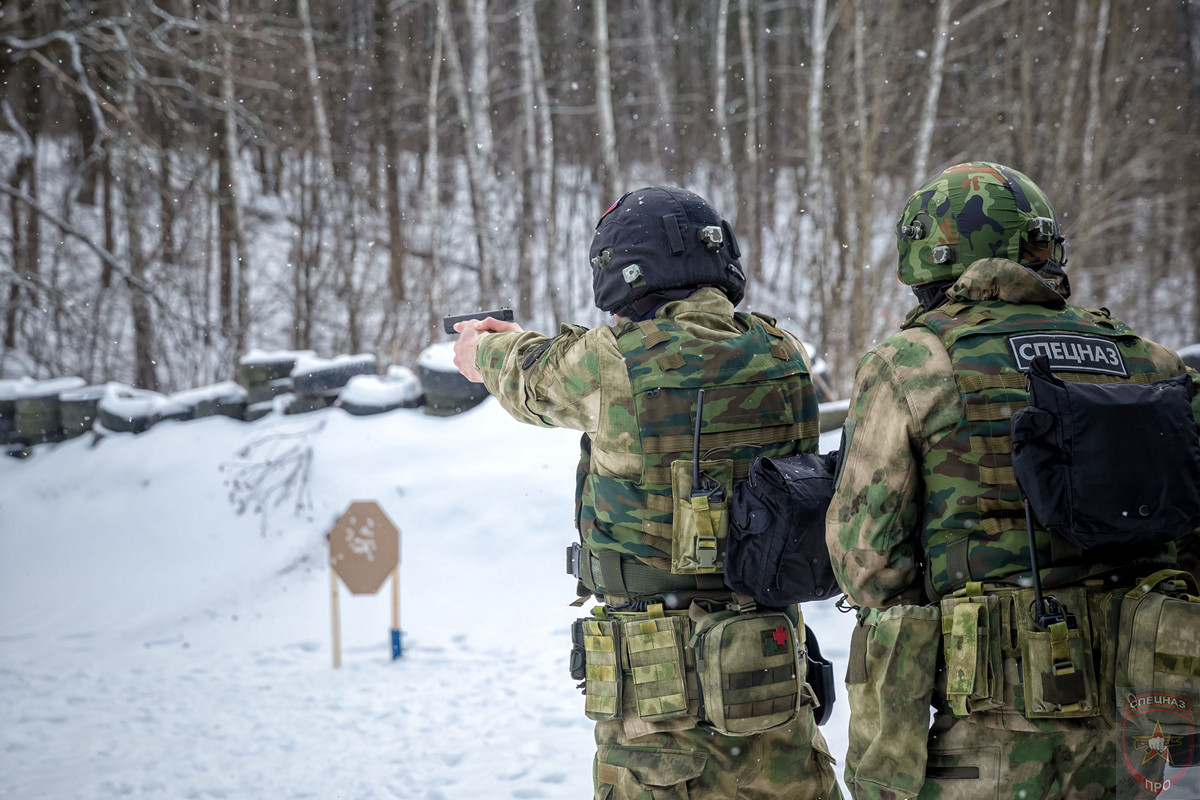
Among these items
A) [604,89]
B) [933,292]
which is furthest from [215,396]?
[933,292]

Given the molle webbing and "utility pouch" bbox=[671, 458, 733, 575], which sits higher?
"utility pouch" bbox=[671, 458, 733, 575]

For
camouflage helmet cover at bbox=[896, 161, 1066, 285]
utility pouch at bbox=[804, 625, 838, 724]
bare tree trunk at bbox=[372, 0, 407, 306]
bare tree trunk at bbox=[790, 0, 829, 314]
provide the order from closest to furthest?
camouflage helmet cover at bbox=[896, 161, 1066, 285]
utility pouch at bbox=[804, 625, 838, 724]
bare tree trunk at bbox=[790, 0, 829, 314]
bare tree trunk at bbox=[372, 0, 407, 306]

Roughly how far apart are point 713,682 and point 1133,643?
86 centimetres

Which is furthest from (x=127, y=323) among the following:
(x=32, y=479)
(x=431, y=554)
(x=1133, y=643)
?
(x=1133, y=643)

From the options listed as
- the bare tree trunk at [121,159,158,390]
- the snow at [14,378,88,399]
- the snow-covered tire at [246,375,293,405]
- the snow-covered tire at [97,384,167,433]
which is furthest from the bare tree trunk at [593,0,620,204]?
the snow at [14,378,88,399]

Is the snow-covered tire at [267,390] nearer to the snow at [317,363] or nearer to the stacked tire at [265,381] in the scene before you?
the stacked tire at [265,381]

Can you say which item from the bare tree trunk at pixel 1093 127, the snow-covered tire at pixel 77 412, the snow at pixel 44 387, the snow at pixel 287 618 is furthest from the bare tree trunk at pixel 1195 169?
the snow at pixel 44 387

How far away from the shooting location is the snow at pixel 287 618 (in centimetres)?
398

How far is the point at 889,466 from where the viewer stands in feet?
5.71

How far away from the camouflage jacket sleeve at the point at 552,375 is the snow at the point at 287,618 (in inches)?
82.3

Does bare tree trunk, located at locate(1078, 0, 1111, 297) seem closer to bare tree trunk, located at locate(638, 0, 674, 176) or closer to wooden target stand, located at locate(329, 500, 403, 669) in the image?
bare tree trunk, located at locate(638, 0, 674, 176)

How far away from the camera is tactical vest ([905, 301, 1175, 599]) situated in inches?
66.5

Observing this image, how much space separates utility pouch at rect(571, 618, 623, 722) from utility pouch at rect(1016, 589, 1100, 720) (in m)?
0.93

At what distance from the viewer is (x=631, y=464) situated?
2.19 metres
